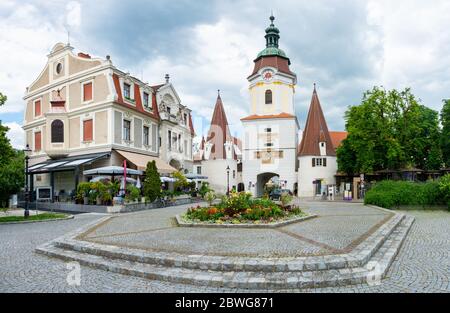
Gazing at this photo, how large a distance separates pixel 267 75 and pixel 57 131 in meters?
26.6

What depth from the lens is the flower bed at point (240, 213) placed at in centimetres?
1188

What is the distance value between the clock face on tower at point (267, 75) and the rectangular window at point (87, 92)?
23.4 m

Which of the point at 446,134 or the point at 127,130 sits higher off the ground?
the point at 446,134

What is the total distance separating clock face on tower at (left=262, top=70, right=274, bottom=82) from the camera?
4262 centimetres

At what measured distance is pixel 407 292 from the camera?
5.26 m

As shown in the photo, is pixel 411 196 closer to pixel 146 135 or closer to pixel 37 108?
pixel 146 135

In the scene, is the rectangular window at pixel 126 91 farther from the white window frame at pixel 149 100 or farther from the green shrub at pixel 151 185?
the green shrub at pixel 151 185

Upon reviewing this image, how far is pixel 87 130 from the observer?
27.7 m

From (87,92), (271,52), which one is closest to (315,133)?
(271,52)
